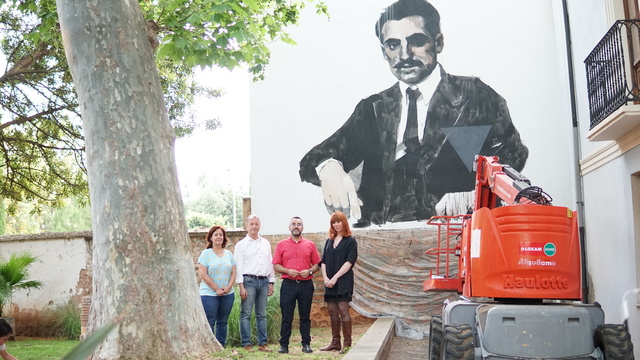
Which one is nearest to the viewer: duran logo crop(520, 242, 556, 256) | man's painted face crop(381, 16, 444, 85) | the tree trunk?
duran logo crop(520, 242, 556, 256)

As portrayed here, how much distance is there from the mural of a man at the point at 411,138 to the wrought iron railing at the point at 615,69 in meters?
5.92

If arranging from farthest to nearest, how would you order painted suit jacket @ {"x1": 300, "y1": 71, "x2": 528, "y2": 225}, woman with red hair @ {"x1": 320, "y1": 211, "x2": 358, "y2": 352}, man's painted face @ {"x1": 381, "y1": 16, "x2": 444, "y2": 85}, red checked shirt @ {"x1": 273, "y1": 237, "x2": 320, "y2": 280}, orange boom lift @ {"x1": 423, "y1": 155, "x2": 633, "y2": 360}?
man's painted face @ {"x1": 381, "y1": 16, "x2": 444, "y2": 85}, painted suit jacket @ {"x1": 300, "y1": 71, "x2": 528, "y2": 225}, red checked shirt @ {"x1": 273, "y1": 237, "x2": 320, "y2": 280}, woman with red hair @ {"x1": 320, "y1": 211, "x2": 358, "y2": 352}, orange boom lift @ {"x1": 423, "y1": 155, "x2": 633, "y2": 360}

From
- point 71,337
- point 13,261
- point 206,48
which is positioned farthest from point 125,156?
point 71,337

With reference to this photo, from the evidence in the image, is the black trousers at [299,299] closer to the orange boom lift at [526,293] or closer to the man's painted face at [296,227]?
the man's painted face at [296,227]

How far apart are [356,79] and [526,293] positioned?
11188 mm

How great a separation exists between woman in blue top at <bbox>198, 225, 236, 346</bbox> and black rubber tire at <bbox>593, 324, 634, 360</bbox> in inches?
185

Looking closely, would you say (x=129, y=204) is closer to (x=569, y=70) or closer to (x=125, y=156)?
(x=125, y=156)

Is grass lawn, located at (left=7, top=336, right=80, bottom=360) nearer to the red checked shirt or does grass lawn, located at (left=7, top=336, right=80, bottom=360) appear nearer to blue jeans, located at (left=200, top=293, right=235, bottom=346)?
blue jeans, located at (left=200, top=293, right=235, bottom=346)

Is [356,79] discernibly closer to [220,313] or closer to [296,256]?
[296,256]

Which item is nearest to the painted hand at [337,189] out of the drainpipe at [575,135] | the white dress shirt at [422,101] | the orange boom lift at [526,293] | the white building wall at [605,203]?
the white dress shirt at [422,101]

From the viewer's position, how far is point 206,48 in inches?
380

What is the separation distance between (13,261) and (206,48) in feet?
19.7

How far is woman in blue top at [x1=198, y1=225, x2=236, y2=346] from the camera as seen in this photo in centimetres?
934

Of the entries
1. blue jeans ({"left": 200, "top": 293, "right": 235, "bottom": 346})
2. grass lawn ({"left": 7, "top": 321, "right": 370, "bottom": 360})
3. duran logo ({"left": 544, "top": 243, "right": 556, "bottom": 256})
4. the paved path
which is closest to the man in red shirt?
grass lawn ({"left": 7, "top": 321, "right": 370, "bottom": 360})
